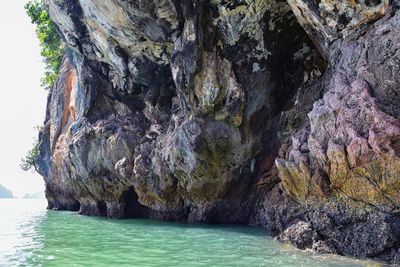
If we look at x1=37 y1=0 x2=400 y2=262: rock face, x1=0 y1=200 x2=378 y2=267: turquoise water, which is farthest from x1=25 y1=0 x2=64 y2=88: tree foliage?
x1=0 y1=200 x2=378 y2=267: turquoise water

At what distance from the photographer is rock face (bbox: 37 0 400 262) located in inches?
390

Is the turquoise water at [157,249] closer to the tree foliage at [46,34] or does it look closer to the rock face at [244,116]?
the rock face at [244,116]

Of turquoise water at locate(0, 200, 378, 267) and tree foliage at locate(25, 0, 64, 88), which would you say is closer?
turquoise water at locate(0, 200, 378, 267)

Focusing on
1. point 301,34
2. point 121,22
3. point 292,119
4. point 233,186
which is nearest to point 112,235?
point 233,186

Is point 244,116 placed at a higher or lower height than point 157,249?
higher

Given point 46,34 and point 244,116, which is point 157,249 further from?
point 46,34

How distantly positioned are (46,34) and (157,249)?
86.7ft

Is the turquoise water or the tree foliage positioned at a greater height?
the tree foliage

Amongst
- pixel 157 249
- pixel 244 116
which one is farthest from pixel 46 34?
pixel 157 249

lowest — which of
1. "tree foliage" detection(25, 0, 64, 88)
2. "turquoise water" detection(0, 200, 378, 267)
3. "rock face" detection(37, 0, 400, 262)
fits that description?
"turquoise water" detection(0, 200, 378, 267)

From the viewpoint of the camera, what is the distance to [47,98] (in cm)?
3528

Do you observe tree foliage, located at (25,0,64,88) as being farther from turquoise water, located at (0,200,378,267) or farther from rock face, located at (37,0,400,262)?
turquoise water, located at (0,200,378,267)

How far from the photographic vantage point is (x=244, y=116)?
54.4 feet

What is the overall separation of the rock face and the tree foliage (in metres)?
7.84
